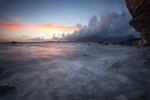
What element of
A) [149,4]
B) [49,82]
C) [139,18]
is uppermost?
[149,4]

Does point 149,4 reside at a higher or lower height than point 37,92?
higher

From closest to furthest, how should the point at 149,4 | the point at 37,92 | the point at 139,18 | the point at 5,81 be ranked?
1. the point at 37,92
2. the point at 5,81
3. the point at 149,4
4. the point at 139,18

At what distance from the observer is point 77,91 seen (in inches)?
180

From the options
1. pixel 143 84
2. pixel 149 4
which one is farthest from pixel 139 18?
pixel 143 84

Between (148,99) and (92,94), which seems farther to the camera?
(92,94)

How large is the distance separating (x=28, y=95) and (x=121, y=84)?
379cm

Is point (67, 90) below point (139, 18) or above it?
below

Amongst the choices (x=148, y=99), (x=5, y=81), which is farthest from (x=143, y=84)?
(x=5, y=81)

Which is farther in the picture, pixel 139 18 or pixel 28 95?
pixel 139 18

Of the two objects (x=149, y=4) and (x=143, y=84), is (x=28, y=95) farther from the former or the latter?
(x=149, y=4)

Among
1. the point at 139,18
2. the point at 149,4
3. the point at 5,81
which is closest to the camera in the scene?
the point at 5,81

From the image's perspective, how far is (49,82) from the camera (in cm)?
558

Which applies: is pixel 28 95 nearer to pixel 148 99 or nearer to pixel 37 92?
pixel 37 92

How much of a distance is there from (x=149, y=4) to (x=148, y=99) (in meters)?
21.6
